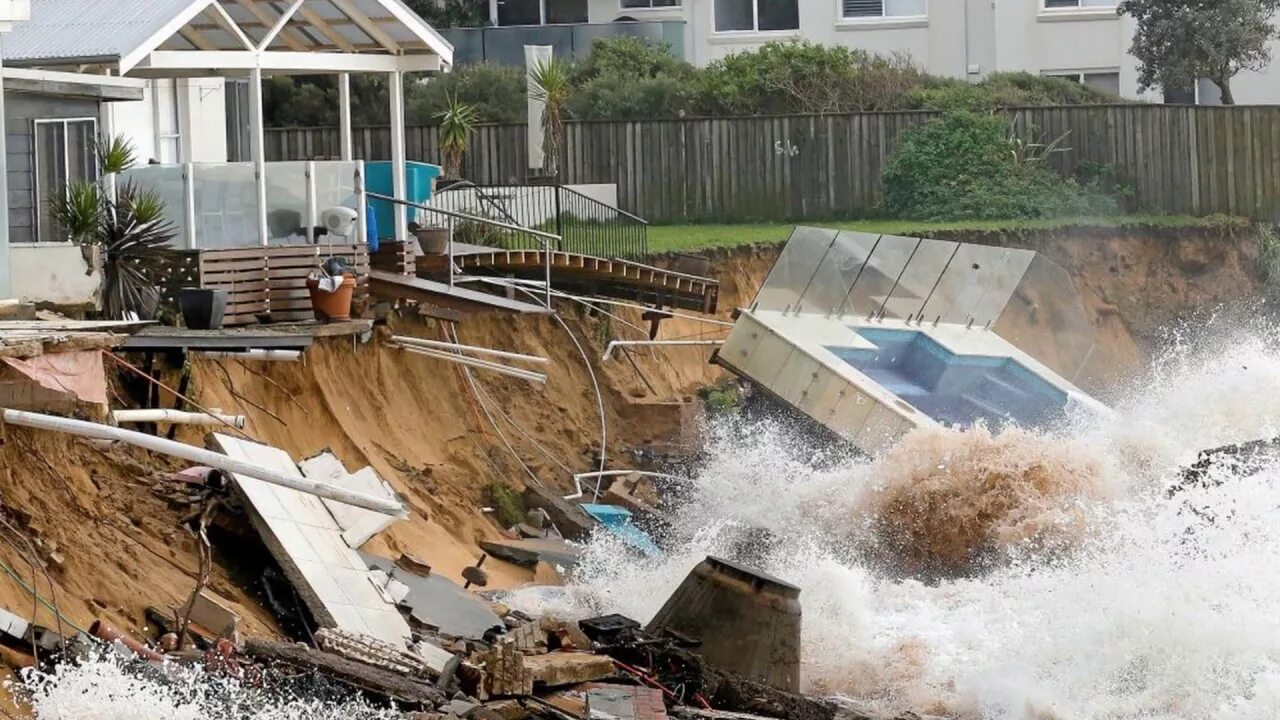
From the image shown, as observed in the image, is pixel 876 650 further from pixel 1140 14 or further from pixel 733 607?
pixel 1140 14

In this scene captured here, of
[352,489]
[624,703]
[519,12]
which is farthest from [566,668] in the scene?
[519,12]

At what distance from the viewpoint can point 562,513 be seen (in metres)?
24.3

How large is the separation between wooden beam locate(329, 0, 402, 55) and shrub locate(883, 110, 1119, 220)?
1516 cm

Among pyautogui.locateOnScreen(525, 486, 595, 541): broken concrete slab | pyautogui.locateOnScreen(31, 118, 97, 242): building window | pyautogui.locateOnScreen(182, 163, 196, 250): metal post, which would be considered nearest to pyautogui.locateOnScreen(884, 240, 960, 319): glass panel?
pyautogui.locateOnScreen(525, 486, 595, 541): broken concrete slab

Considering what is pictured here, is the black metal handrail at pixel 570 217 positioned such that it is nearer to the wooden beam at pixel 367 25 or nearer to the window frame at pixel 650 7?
the wooden beam at pixel 367 25

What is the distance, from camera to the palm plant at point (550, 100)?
33188mm

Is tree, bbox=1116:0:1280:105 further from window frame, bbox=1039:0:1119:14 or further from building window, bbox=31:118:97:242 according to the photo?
building window, bbox=31:118:97:242

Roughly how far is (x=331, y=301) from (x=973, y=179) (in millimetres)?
18128

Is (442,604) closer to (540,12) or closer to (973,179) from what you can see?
(973,179)

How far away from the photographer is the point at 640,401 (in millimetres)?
29719

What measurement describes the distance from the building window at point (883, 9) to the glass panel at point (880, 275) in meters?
13.7

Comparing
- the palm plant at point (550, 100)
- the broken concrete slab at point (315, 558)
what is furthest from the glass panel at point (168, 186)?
the palm plant at point (550, 100)

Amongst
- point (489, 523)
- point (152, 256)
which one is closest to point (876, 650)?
point (489, 523)

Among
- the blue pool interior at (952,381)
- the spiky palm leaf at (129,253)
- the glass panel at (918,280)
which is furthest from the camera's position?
the glass panel at (918,280)
